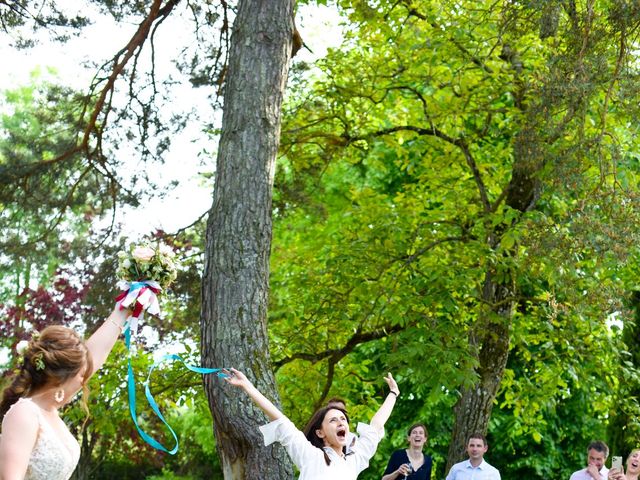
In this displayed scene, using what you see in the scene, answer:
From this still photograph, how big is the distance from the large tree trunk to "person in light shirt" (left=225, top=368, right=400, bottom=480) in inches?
39.3

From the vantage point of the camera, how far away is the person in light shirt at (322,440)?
548cm

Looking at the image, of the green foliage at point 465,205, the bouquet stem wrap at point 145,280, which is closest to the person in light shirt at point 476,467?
the green foliage at point 465,205

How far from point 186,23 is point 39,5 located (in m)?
1.69

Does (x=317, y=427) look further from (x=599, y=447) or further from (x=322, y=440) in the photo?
(x=599, y=447)

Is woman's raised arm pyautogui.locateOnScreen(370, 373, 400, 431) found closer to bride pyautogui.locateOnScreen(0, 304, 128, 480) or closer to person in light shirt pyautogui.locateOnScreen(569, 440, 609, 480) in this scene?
bride pyautogui.locateOnScreen(0, 304, 128, 480)

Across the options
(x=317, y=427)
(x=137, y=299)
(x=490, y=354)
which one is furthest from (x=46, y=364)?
(x=490, y=354)

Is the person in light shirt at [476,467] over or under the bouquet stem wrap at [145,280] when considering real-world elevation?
under

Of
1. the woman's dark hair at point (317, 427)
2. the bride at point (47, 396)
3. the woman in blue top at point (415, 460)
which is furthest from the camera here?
the woman in blue top at point (415, 460)

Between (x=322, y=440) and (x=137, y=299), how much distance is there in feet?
5.98

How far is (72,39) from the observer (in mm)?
10773

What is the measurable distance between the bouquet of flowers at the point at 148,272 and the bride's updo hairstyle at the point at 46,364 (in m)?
0.86

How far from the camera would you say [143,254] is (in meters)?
4.86

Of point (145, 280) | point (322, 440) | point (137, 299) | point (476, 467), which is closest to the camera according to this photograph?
point (137, 299)

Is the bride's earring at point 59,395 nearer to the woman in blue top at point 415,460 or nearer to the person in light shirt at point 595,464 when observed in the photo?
the woman in blue top at point 415,460
